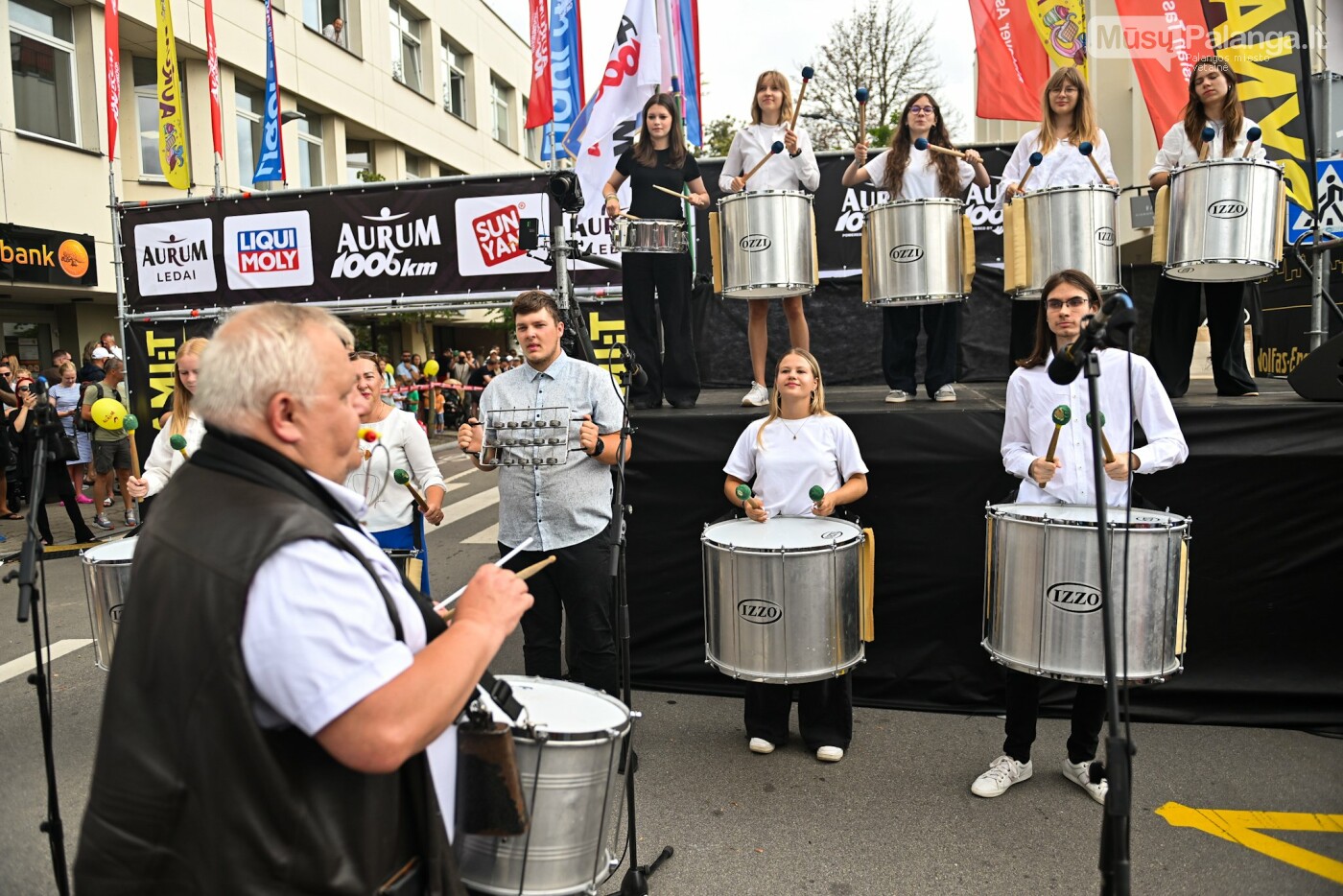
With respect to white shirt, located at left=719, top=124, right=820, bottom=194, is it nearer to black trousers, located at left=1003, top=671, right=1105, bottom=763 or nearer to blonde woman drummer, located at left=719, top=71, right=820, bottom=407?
blonde woman drummer, located at left=719, top=71, right=820, bottom=407

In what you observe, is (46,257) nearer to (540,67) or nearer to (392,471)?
(540,67)

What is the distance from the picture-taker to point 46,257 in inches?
551

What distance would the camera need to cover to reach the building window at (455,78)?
28156mm

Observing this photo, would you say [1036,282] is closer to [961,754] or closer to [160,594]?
[961,754]

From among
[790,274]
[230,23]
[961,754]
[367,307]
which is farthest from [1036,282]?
[230,23]

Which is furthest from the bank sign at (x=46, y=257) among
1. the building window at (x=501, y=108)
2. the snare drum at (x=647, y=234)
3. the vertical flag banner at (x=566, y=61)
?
the building window at (x=501, y=108)

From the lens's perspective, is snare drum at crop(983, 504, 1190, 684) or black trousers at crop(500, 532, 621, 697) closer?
snare drum at crop(983, 504, 1190, 684)

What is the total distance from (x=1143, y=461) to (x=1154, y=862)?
1.49 metres

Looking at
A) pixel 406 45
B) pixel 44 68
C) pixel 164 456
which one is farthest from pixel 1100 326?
pixel 406 45

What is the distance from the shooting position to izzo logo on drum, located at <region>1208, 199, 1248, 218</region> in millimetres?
4645

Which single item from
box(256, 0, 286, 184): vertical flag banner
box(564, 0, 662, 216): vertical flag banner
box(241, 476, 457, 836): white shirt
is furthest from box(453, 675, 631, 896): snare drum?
box(256, 0, 286, 184): vertical flag banner

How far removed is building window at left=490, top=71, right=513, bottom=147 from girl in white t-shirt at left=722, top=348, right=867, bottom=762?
3003cm

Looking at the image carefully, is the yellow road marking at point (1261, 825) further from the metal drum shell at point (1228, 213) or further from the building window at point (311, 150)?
the building window at point (311, 150)

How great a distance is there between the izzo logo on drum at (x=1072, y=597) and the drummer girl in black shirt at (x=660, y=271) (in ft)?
9.45
